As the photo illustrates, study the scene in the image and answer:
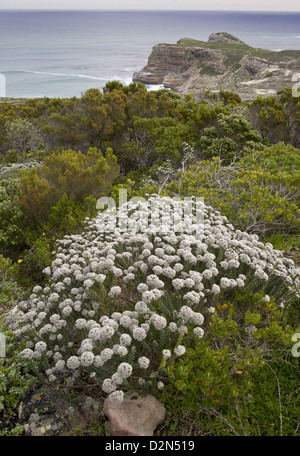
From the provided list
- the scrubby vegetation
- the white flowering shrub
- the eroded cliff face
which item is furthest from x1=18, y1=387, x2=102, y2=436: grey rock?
the eroded cliff face

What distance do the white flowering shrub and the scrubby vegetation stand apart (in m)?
0.02

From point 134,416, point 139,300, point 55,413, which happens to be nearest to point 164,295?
point 139,300

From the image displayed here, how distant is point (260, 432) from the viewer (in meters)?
3.06

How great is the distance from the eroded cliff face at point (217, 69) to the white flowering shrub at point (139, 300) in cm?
6856

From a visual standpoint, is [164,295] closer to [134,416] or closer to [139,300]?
[139,300]

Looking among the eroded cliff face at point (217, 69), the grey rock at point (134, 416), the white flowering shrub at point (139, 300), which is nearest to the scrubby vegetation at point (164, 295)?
the white flowering shrub at point (139, 300)

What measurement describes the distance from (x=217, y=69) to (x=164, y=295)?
99.0 meters

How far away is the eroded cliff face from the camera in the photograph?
74312mm

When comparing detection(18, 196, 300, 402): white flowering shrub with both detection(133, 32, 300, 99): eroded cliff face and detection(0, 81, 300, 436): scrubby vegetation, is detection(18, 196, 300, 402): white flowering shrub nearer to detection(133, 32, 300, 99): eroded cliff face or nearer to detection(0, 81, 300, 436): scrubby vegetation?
detection(0, 81, 300, 436): scrubby vegetation

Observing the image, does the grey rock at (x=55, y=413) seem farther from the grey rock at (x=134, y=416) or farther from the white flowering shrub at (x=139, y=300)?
the grey rock at (x=134, y=416)

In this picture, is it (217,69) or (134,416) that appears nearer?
(134,416)

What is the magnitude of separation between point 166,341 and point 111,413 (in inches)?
34.8

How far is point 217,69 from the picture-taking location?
286 feet
